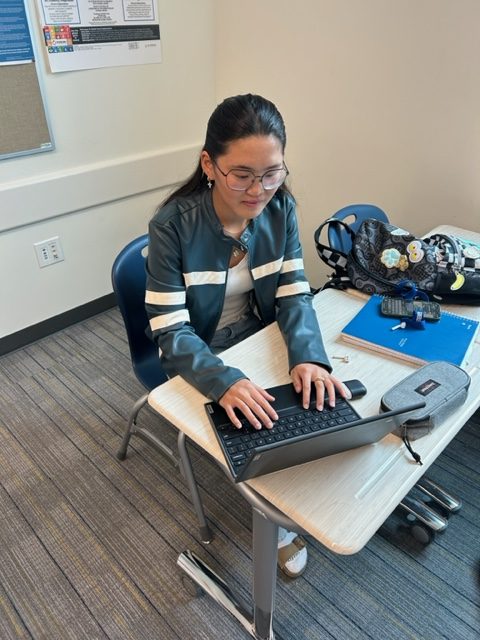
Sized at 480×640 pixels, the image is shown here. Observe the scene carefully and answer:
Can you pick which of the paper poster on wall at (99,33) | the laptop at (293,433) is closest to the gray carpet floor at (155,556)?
the laptop at (293,433)

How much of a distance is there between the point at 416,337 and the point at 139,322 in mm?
831

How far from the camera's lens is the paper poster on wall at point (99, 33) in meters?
1.99

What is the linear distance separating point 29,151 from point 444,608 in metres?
2.32

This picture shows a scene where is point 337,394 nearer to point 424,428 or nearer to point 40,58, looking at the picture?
point 424,428

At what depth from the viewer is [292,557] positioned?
1390mm

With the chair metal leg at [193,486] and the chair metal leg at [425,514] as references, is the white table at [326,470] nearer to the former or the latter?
the chair metal leg at [193,486]

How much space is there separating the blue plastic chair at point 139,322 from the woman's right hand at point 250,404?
0.46 meters

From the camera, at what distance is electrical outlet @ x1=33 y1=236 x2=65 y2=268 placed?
7.52 ft

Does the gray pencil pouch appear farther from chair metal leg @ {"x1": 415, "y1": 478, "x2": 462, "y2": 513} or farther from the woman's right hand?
chair metal leg @ {"x1": 415, "y1": 478, "x2": 462, "y2": 513}

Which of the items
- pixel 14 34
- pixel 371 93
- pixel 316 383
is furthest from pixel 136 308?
pixel 371 93

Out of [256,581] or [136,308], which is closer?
[256,581]

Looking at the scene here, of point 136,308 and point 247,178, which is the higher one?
point 247,178

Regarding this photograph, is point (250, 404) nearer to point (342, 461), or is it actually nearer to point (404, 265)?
point (342, 461)

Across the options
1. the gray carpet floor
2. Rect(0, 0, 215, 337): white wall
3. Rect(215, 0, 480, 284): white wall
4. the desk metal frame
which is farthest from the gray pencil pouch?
Rect(0, 0, 215, 337): white wall
